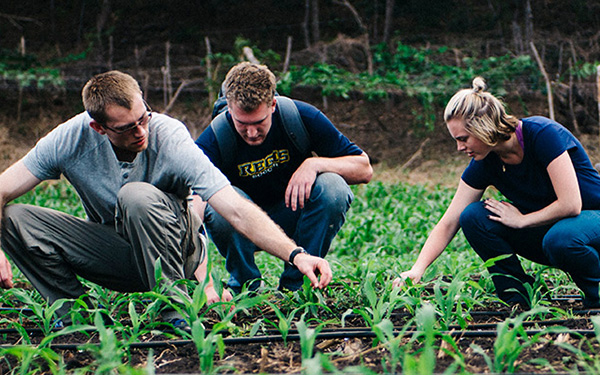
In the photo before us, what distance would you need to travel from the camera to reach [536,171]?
284 centimetres

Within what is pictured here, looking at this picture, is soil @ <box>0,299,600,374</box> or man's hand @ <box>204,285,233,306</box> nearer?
soil @ <box>0,299,600,374</box>

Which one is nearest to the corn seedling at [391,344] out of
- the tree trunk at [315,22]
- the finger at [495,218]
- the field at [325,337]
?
the field at [325,337]

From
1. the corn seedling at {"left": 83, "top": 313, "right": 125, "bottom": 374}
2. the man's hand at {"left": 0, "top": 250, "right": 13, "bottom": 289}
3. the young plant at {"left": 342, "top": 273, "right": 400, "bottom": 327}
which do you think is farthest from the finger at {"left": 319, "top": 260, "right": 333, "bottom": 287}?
the man's hand at {"left": 0, "top": 250, "right": 13, "bottom": 289}

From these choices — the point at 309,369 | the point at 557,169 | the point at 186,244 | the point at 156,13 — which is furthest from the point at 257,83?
the point at 156,13

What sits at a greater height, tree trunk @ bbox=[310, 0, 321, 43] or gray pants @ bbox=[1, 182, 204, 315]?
tree trunk @ bbox=[310, 0, 321, 43]

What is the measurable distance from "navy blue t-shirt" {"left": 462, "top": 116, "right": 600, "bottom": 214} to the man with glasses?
96 cm

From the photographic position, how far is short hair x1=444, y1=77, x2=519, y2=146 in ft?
8.87

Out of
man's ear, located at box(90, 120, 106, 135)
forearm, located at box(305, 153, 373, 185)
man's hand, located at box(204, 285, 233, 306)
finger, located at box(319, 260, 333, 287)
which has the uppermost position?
man's ear, located at box(90, 120, 106, 135)

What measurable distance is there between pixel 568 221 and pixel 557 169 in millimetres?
241

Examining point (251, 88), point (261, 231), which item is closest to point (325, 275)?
point (261, 231)

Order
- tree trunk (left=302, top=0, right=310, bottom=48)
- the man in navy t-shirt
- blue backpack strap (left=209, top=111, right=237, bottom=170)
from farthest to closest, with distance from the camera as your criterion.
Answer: tree trunk (left=302, top=0, right=310, bottom=48)
blue backpack strap (left=209, top=111, right=237, bottom=170)
the man in navy t-shirt

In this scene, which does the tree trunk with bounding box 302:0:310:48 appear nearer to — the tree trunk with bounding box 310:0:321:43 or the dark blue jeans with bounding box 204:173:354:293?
the tree trunk with bounding box 310:0:321:43

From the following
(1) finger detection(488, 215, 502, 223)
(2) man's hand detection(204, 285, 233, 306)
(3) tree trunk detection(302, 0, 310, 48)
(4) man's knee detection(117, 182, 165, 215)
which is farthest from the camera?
(3) tree trunk detection(302, 0, 310, 48)

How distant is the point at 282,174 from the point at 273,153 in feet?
0.46
